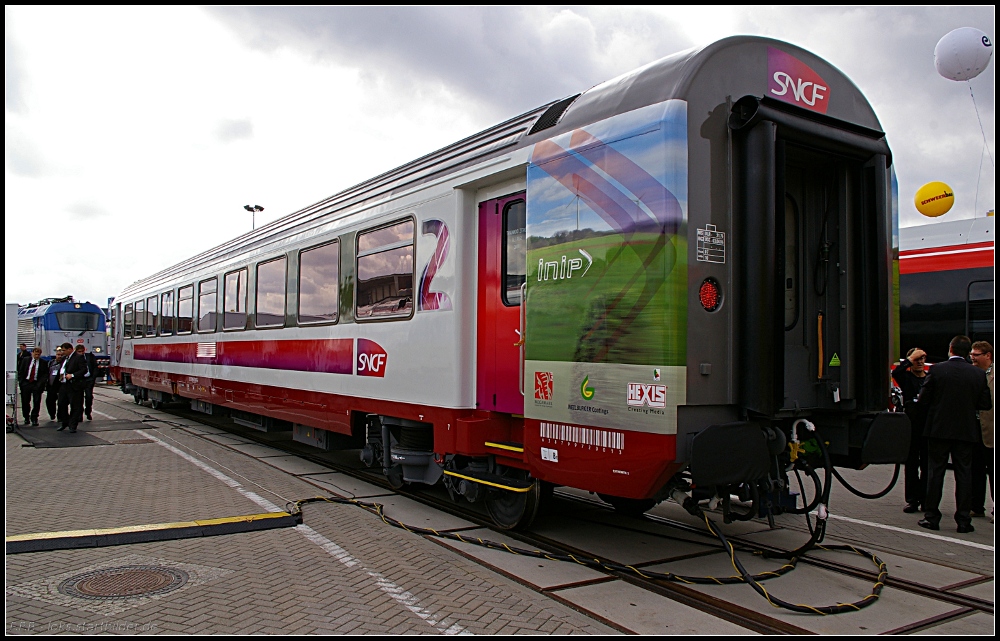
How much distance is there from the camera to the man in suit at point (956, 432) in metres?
6.82

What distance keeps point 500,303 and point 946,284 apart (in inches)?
370

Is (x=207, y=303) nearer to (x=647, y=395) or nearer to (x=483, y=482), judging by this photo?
(x=483, y=482)

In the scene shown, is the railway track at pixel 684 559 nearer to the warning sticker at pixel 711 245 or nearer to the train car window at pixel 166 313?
the warning sticker at pixel 711 245

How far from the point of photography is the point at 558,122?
5.67 meters

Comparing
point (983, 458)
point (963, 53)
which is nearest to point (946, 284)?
point (963, 53)

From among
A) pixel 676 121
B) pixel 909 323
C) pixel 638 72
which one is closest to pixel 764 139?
pixel 676 121

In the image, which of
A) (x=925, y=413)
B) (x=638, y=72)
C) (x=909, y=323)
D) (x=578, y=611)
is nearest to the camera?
(x=578, y=611)

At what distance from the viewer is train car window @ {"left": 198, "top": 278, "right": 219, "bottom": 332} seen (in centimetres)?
1356

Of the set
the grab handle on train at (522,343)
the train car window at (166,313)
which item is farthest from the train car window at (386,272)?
the train car window at (166,313)

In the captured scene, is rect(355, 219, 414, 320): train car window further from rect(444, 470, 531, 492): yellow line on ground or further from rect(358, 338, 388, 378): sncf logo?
rect(444, 470, 531, 492): yellow line on ground

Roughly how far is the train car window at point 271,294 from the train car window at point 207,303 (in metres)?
2.58

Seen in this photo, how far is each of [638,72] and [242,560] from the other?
4713 mm

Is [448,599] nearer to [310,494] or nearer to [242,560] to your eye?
[242,560]

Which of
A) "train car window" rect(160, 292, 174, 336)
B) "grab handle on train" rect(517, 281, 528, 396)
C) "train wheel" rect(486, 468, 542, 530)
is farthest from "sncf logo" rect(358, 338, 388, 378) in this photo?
"train car window" rect(160, 292, 174, 336)
